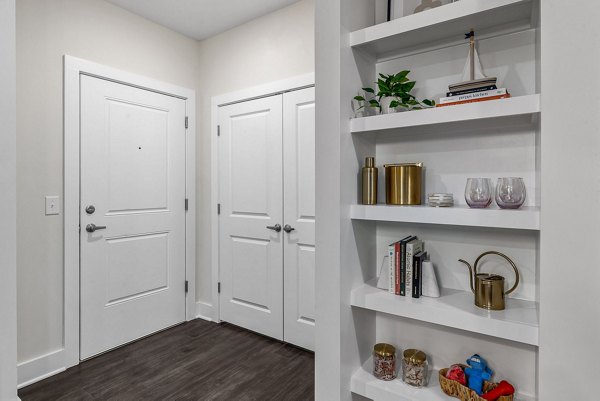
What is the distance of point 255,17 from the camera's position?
275 cm

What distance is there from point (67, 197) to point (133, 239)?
587mm

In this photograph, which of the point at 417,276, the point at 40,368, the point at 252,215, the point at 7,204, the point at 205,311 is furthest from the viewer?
the point at 205,311

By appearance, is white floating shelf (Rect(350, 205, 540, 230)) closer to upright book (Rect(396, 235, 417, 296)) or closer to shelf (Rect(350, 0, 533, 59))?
upright book (Rect(396, 235, 417, 296))

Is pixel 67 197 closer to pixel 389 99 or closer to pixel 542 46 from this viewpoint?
pixel 389 99

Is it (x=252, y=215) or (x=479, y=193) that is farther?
(x=252, y=215)

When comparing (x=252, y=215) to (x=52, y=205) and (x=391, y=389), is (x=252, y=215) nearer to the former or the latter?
(x=52, y=205)

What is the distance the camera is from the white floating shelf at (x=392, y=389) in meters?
1.28

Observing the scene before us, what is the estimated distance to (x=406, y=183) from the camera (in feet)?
4.54

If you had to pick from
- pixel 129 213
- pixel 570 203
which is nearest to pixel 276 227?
pixel 129 213

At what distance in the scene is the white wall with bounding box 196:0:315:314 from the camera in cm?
251

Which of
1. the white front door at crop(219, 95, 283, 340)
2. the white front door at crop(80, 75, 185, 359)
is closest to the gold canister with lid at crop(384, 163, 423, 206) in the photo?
the white front door at crop(219, 95, 283, 340)

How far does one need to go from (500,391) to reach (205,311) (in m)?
2.59

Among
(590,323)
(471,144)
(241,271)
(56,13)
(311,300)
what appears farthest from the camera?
(241,271)

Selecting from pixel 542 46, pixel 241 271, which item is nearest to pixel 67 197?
pixel 241 271
